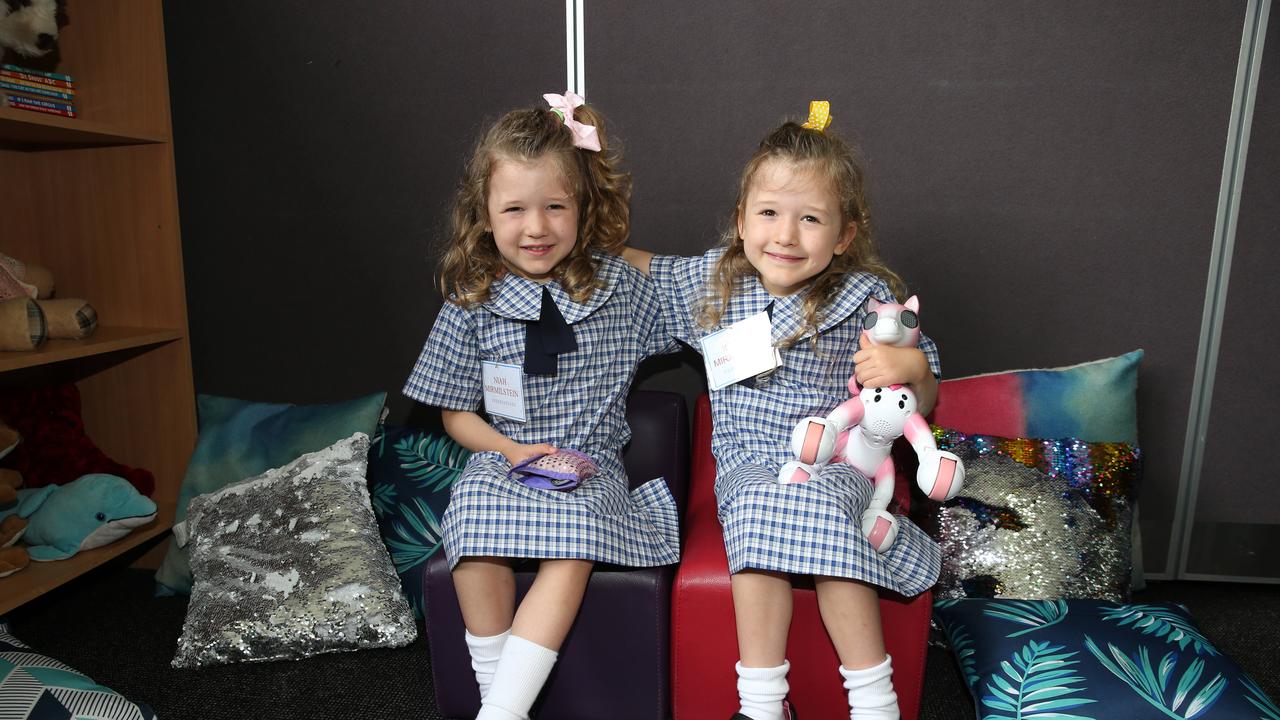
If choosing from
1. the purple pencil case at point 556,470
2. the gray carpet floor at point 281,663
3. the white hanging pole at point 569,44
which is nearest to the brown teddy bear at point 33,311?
the gray carpet floor at point 281,663

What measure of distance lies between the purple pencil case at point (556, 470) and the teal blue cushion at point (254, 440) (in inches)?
23.5

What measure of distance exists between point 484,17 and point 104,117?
3.26 feet

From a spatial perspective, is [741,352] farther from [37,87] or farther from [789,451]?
[37,87]

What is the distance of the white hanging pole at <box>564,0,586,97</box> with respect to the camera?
1987mm

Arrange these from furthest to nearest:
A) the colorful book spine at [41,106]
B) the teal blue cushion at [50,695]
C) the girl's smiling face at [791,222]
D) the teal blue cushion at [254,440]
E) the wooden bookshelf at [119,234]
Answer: the wooden bookshelf at [119,234] → the teal blue cushion at [254,440] → the colorful book spine at [41,106] → the girl's smiling face at [791,222] → the teal blue cushion at [50,695]

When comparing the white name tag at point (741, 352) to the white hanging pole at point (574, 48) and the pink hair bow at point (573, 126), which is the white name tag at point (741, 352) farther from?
the white hanging pole at point (574, 48)

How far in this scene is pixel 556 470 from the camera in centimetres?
151

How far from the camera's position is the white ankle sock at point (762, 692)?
139 centimetres

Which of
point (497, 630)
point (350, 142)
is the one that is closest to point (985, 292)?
point (497, 630)

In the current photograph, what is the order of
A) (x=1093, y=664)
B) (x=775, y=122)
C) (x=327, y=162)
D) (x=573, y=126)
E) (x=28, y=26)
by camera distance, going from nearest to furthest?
(x=1093, y=664) → (x=573, y=126) → (x=28, y=26) → (x=775, y=122) → (x=327, y=162)

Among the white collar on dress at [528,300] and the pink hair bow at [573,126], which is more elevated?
the pink hair bow at [573,126]

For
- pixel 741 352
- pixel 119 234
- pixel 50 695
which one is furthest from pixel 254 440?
pixel 741 352

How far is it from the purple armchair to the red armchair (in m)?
0.03

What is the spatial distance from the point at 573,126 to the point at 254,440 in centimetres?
109
